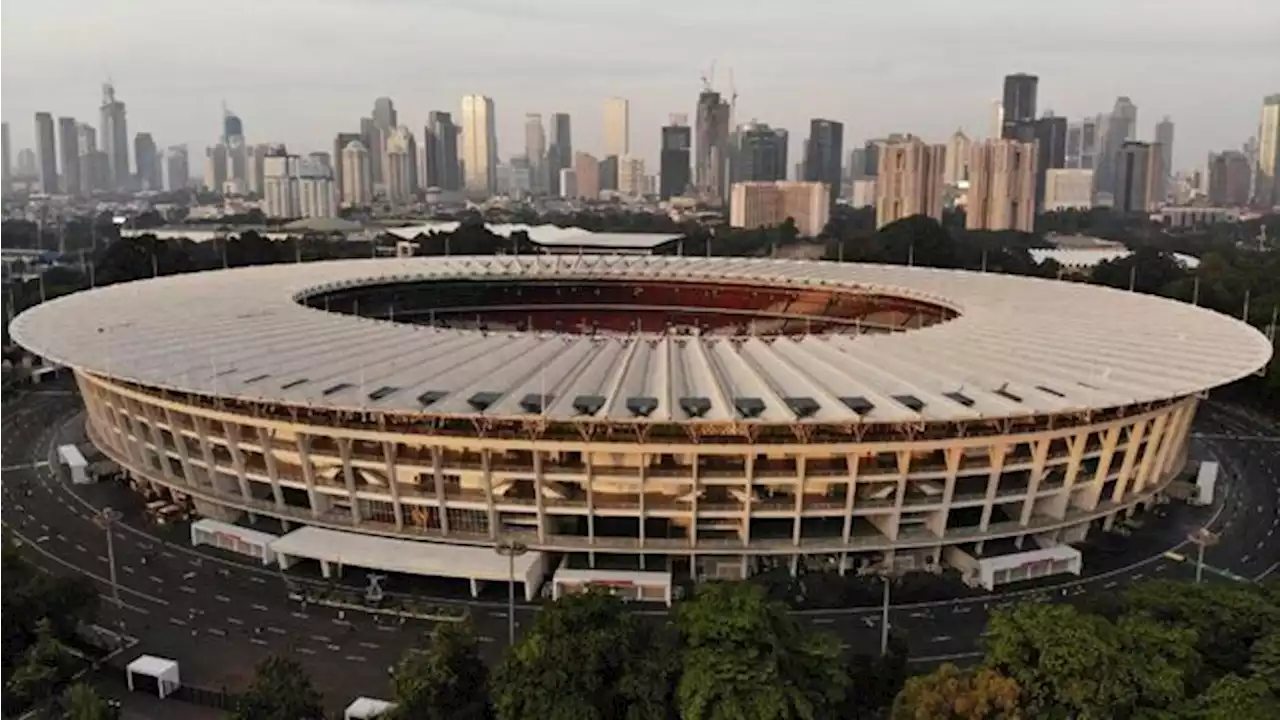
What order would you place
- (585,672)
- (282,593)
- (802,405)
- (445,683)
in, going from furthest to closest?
(282,593)
(802,405)
(445,683)
(585,672)

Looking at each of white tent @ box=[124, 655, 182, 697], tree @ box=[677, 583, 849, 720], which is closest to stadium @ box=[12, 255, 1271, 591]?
white tent @ box=[124, 655, 182, 697]

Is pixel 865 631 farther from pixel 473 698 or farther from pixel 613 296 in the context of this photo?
pixel 613 296

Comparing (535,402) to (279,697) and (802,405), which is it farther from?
(279,697)

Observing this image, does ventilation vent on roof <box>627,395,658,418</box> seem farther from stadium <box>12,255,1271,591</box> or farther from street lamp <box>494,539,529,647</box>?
street lamp <box>494,539,529,647</box>

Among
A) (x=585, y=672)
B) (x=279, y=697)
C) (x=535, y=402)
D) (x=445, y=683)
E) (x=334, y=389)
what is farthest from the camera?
(x=334, y=389)

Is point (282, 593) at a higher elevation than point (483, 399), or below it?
below

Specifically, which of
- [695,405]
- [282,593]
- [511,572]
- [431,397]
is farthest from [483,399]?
[282,593]
